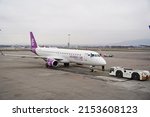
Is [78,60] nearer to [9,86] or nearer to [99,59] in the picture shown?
[99,59]

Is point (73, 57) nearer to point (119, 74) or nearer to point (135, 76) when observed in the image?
point (119, 74)

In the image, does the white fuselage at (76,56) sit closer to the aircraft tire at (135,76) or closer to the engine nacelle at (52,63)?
the engine nacelle at (52,63)

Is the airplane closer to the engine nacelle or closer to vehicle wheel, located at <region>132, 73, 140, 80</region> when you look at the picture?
the engine nacelle

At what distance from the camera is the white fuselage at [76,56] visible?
2864 centimetres

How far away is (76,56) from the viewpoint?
31453mm

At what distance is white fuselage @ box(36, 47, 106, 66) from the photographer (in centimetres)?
2864

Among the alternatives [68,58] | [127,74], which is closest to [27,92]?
[127,74]

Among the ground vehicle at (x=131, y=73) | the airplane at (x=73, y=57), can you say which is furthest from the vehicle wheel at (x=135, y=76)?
the airplane at (x=73, y=57)

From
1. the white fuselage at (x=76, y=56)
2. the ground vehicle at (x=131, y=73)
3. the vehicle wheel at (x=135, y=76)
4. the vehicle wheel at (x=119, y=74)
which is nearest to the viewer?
the ground vehicle at (x=131, y=73)

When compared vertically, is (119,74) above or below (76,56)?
below

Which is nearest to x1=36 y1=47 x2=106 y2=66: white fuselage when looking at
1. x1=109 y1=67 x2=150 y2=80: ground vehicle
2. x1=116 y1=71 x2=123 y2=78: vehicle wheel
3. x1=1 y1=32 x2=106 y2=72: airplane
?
x1=1 y1=32 x2=106 y2=72: airplane

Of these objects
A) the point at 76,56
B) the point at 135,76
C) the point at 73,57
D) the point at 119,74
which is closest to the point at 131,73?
the point at 135,76

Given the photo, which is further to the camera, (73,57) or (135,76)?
(73,57)

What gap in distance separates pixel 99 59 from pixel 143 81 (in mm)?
7691
